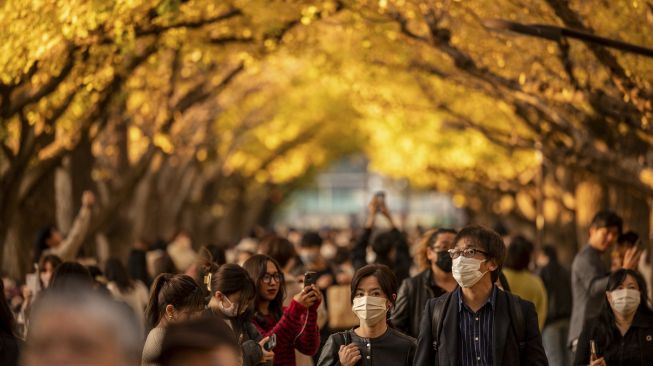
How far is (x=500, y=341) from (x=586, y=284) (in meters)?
4.80

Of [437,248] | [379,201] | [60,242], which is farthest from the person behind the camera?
[60,242]

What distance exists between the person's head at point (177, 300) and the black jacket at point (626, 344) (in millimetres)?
2960

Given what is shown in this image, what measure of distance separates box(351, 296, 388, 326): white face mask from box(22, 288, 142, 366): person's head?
453cm

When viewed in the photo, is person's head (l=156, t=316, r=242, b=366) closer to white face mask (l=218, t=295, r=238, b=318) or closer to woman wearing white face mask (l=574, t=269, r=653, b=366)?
white face mask (l=218, t=295, r=238, b=318)

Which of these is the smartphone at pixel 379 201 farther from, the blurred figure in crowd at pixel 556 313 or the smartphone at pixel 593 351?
the smartphone at pixel 593 351

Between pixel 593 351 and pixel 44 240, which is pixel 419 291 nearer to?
pixel 593 351

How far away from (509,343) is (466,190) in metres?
44.2

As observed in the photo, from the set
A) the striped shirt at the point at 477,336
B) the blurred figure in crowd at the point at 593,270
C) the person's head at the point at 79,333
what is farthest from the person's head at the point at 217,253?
the person's head at the point at 79,333

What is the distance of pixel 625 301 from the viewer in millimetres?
10125

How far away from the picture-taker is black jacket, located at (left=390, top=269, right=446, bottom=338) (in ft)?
35.8

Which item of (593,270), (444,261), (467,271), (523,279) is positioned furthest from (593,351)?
(523,279)

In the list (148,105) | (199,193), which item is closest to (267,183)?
(199,193)

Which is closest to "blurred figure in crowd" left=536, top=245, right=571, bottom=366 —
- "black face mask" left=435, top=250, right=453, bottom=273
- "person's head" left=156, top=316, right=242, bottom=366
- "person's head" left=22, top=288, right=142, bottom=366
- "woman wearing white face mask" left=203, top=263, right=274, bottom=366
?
"black face mask" left=435, top=250, right=453, bottom=273

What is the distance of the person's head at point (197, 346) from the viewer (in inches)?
164
